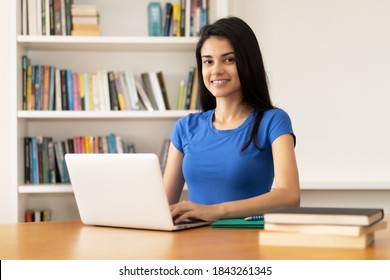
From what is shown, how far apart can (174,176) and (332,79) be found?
69.4 inches

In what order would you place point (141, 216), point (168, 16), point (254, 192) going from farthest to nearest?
point (168, 16), point (254, 192), point (141, 216)

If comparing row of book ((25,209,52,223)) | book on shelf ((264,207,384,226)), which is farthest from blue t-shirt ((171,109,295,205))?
row of book ((25,209,52,223))

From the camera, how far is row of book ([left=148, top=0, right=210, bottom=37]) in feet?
12.5

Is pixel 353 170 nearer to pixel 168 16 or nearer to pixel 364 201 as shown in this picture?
pixel 364 201

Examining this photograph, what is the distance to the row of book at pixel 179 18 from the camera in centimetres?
380

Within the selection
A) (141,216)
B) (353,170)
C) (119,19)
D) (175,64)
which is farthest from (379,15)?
(141,216)

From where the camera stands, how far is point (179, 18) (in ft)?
12.5

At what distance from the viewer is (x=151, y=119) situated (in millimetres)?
3979

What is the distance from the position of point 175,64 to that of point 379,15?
1.18 m

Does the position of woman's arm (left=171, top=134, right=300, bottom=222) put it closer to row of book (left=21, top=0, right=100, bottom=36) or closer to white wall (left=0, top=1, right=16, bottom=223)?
row of book (left=21, top=0, right=100, bottom=36)

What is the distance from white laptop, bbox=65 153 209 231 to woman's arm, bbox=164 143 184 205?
0.53m

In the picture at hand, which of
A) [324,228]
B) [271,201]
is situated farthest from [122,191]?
[324,228]

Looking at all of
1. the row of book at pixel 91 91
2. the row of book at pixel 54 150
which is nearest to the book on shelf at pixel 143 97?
the row of book at pixel 91 91

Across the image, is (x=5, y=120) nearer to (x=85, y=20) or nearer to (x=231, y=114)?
(x=85, y=20)
